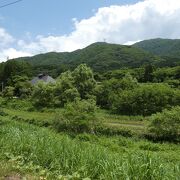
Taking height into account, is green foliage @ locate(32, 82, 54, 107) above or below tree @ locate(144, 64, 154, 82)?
below

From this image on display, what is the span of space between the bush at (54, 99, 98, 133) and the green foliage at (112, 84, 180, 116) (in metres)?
20.1

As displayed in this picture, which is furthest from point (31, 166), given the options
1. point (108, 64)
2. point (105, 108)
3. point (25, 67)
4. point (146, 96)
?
point (108, 64)

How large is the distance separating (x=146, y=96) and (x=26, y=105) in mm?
23066

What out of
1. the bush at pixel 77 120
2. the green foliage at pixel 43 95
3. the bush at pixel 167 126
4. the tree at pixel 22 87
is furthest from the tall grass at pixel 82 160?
the tree at pixel 22 87

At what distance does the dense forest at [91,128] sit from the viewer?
611cm

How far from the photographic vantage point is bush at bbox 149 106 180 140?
105 ft

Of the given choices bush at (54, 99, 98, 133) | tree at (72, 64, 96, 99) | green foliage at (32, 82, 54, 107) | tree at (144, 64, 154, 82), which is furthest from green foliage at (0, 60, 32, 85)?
bush at (54, 99, 98, 133)

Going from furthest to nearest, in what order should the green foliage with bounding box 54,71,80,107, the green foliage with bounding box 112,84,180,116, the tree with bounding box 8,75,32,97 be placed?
the tree with bounding box 8,75,32,97 < the green foliage with bounding box 54,71,80,107 < the green foliage with bounding box 112,84,180,116

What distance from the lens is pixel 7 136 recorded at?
9.26 m

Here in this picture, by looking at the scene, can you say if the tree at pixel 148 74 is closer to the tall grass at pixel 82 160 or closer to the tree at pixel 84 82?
the tree at pixel 84 82

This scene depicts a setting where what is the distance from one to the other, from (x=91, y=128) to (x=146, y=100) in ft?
69.9

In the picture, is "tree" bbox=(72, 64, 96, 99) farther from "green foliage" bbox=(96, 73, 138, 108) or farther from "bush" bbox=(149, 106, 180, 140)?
"bush" bbox=(149, 106, 180, 140)

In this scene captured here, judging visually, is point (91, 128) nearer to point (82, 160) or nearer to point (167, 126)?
point (167, 126)

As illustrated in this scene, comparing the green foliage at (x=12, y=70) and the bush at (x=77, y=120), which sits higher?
the green foliage at (x=12, y=70)
